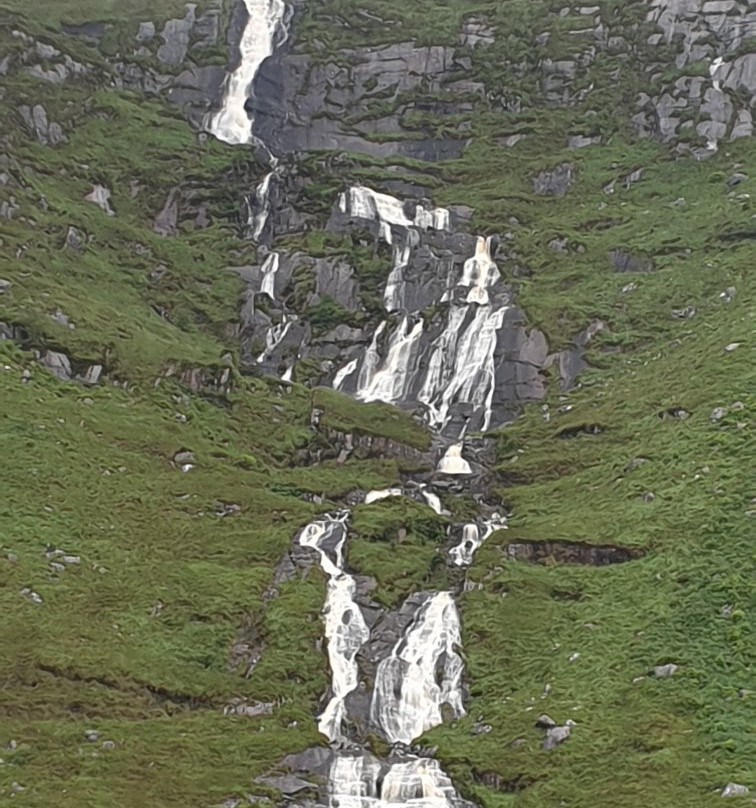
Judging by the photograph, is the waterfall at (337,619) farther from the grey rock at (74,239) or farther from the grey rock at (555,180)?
the grey rock at (555,180)

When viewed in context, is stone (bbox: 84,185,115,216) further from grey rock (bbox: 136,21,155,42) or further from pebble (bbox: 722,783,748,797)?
pebble (bbox: 722,783,748,797)

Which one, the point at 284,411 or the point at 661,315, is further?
the point at 661,315

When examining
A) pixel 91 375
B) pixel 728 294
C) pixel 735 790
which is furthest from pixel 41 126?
pixel 735 790

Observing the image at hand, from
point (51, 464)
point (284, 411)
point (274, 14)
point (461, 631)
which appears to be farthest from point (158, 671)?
point (274, 14)

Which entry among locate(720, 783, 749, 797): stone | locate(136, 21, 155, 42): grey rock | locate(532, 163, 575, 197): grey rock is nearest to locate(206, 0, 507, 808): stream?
locate(720, 783, 749, 797): stone

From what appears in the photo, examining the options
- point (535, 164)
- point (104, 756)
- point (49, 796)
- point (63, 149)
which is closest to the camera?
point (49, 796)

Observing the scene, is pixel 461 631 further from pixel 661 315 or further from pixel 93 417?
pixel 661 315

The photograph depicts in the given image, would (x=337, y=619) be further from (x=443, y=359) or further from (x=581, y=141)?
(x=581, y=141)
